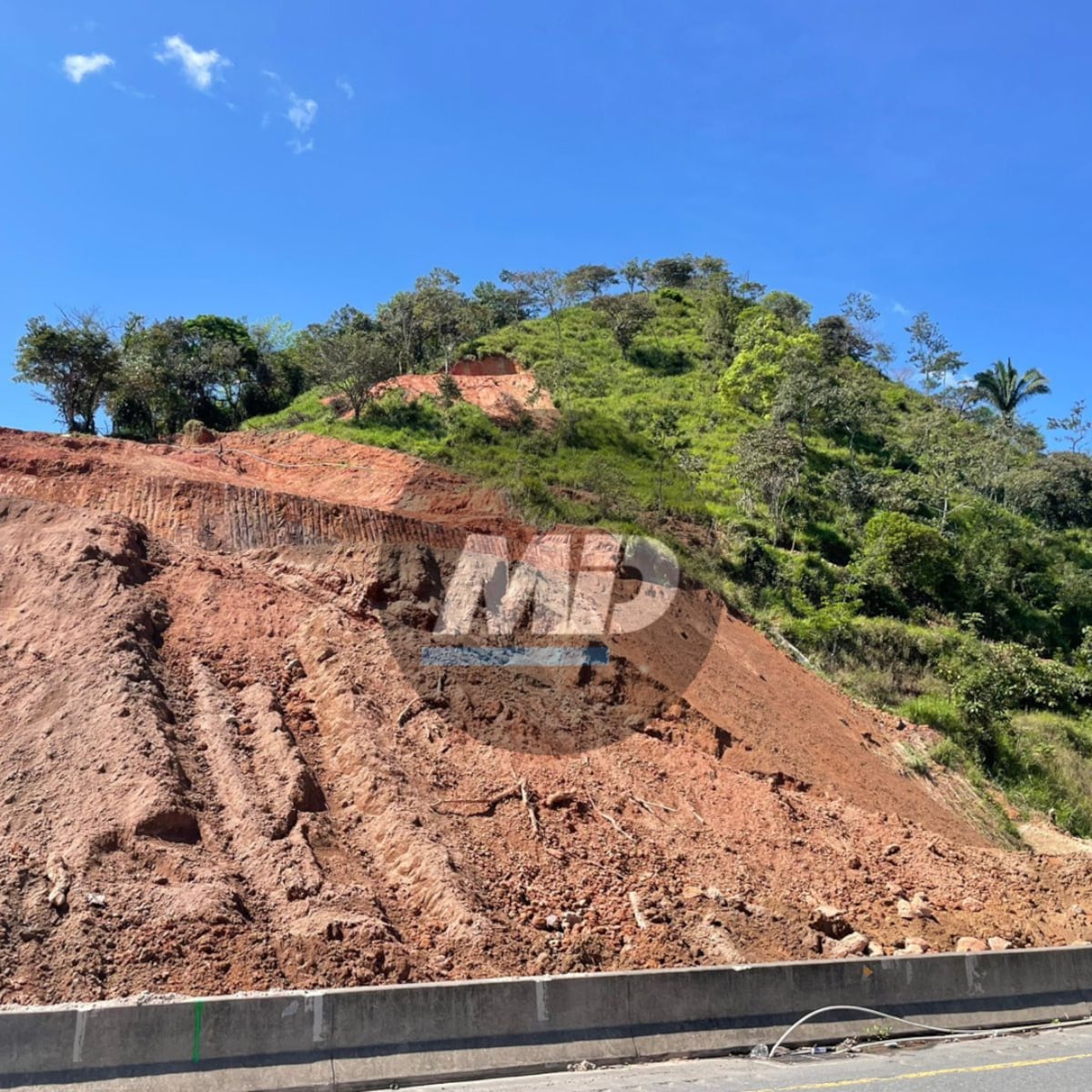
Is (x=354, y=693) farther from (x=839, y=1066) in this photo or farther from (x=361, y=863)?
(x=839, y=1066)

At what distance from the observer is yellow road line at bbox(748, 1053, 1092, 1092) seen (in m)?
6.38

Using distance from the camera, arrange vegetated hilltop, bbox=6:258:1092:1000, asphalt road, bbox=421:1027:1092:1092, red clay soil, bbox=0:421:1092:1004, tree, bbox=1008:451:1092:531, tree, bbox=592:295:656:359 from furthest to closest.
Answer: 1. tree, bbox=592:295:656:359
2. tree, bbox=1008:451:1092:531
3. vegetated hilltop, bbox=6:258:1092:1000
4. red clay soil, bbox=0:421:1092:1004
5. asphalt road, bbox=421:1027:1092:1092

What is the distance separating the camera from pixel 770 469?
27625 mm

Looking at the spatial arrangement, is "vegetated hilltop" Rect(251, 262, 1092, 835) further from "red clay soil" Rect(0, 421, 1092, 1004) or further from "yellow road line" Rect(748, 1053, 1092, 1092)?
"yellow road line" Rect(748, 1053, 1092, 1092)

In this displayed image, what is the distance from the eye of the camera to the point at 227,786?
28.0ft

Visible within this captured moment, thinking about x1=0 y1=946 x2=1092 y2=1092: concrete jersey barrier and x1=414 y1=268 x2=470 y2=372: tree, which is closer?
x1=0 y1=946 x2=1092 y2=1092: concrete jersey barrier

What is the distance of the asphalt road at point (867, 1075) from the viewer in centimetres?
634

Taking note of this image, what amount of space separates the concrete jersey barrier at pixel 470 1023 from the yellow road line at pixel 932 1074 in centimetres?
86

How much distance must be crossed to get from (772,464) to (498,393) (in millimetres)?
11031

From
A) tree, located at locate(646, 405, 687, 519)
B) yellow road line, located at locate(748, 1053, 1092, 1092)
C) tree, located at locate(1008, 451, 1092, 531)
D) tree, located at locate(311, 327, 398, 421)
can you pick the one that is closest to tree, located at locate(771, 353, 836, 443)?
tree, located at locate(646, 405, 687, 519)

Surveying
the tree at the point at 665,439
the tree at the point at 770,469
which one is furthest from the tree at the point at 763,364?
the tree at the point at 770,469

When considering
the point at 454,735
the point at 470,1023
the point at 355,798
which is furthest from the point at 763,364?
the point at 470,1023

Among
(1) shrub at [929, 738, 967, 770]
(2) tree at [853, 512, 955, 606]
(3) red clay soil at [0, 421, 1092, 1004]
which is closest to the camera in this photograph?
(3) red clay soil at [0, 421, 1092, 1004]

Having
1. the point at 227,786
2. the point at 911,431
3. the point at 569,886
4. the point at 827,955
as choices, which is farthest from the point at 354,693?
the point at 911,431
